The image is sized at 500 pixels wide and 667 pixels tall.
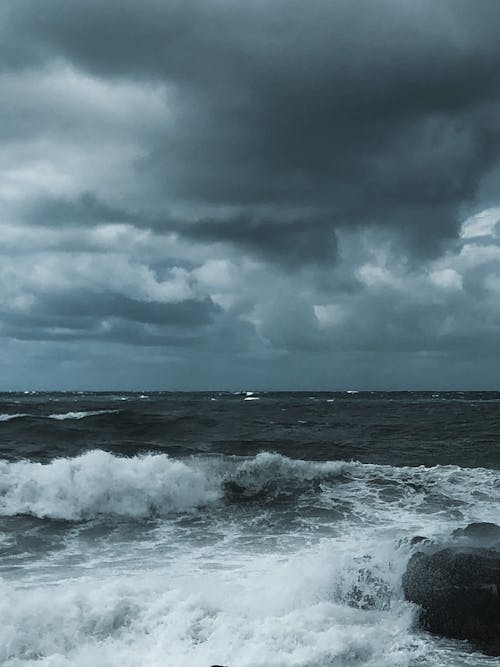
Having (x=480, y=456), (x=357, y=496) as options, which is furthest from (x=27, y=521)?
(x=480, y=456)

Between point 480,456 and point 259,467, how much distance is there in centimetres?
1079

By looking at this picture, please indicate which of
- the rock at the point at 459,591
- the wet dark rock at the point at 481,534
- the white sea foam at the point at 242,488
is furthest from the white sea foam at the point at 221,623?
the white sea foam at the point at 242,488

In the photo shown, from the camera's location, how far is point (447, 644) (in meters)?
8.15

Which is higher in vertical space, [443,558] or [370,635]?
[443,558]

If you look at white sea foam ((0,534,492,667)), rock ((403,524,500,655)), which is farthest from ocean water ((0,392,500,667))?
rock ((403,524,500,655))

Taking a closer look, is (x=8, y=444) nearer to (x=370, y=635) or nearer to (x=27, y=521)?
(x=27, y=521)

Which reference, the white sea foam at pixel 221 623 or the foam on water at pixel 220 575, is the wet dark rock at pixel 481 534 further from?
the white sea foam at pixel 221 623

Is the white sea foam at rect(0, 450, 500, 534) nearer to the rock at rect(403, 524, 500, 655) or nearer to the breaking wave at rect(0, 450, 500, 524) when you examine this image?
the breaking wave at rect(0, 450, 500, 524)

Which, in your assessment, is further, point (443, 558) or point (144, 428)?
point (144, 428)

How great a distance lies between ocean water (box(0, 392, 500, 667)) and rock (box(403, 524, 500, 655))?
239 mm

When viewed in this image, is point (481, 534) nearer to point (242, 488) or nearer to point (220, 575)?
point (220, 575)

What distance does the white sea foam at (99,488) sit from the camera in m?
16.7

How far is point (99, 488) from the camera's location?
1766 centimetres

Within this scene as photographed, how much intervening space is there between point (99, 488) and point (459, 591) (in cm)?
1149
